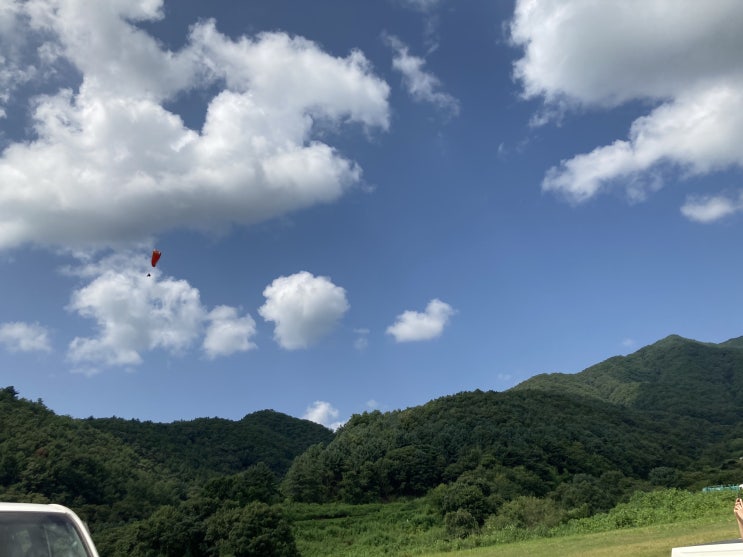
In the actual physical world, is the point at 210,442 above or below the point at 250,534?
above

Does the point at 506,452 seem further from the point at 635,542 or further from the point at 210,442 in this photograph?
the point at 210,442

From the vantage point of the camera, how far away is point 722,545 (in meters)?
6.57

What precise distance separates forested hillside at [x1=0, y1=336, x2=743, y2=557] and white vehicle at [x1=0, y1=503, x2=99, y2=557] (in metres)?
44.7

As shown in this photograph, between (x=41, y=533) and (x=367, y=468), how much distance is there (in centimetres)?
9085

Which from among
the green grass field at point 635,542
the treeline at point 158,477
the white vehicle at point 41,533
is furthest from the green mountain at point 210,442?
the white vehicle at point 41,533

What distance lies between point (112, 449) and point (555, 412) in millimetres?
87050

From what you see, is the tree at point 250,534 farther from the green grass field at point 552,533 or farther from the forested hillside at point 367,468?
the green grass field at point 552,533

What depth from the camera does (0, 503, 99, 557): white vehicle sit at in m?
5.50

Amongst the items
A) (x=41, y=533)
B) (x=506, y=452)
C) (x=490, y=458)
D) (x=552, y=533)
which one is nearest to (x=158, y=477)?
(x=490, y=458)

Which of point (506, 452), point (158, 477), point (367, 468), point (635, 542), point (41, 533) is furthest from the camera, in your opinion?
point (158, 477)

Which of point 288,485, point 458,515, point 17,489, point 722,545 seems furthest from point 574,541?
point 17,489

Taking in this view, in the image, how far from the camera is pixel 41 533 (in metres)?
5.74

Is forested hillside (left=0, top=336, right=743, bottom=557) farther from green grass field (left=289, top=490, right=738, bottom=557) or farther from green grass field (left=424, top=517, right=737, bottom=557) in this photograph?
green grass field (left=424, top=517, right=737, bottom=557)

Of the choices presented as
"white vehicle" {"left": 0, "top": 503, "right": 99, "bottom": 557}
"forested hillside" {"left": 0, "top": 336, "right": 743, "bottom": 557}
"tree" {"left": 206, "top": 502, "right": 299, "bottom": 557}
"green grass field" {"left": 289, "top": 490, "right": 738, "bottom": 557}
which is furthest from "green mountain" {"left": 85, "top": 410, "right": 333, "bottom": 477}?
"white vehicle" {"left": 0, "top": 503, "right": 99, "bottom": 557}
